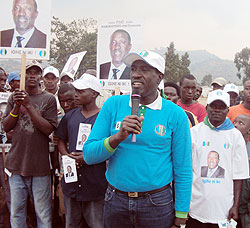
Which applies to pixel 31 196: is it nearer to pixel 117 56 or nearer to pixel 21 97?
pixel 21 97

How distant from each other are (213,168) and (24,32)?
120 inches

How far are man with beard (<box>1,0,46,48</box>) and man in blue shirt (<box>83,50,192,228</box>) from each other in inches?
86.8

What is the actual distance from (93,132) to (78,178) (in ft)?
3.89

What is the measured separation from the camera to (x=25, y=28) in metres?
4.07

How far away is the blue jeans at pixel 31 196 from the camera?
11.5ft

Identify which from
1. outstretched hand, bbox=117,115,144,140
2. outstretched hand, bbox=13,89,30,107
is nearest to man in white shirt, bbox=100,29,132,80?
outstretched hand, bbox=13,89,30,107

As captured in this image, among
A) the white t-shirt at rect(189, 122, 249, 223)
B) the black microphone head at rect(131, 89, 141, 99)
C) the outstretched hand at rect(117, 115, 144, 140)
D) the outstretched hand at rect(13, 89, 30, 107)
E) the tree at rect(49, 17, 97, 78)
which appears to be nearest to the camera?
the outstretched hand at rect(117, 115, 144, 140)

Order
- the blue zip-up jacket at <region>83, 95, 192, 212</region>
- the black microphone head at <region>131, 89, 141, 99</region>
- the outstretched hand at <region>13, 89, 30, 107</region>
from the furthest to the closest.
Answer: the outstretched hand at <region>13, 89, 30, 107</region> → the blue zip-up jacket at <region>83, 95, 192, 212</region> → the black microphone head at <region>131, 89, 141, 99</region>

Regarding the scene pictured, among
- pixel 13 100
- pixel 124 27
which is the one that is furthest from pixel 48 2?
pixel 13 100

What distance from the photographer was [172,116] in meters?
2.28

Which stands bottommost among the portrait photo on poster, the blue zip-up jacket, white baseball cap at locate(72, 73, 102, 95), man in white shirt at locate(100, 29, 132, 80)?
the portrait photo on poster

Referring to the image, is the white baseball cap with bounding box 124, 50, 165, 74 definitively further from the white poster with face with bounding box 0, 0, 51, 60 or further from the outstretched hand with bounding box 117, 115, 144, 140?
the white poster with face with bounding box 0, 0, 51, 60

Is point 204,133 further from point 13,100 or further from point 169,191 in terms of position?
point 13,100

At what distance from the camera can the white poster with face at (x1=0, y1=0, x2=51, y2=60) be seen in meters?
4.05
